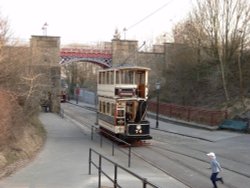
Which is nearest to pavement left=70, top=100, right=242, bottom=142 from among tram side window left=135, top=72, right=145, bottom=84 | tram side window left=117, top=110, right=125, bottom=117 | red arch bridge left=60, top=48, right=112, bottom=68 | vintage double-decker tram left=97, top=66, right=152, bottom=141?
vintage double-decker tram left=97, top=66, right=152, bottom=141

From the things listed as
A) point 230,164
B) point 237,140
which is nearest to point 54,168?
point 230,164

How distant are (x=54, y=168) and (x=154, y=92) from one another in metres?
47.1

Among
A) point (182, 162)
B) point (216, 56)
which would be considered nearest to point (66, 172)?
point (182, 162)

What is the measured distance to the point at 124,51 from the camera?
218 feet

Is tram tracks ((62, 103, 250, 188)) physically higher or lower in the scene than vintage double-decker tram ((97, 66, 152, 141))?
lower

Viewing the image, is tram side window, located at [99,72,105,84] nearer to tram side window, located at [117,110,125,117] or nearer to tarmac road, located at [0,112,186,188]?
tram side window, located at [117,110,125,117]

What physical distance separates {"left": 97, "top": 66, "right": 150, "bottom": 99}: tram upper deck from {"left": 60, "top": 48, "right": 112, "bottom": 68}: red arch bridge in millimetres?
32434

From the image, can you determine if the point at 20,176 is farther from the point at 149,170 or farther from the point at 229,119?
the point at 229,119

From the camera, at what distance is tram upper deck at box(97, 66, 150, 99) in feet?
99.4

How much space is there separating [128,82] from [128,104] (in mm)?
1458

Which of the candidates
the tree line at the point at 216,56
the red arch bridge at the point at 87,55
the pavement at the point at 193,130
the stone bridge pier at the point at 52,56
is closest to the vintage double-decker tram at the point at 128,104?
the pavement at the point at 193,130

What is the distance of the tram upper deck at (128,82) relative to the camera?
1193 inches

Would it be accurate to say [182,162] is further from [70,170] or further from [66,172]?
[66,172]

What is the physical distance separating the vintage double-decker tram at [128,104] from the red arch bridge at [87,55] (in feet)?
108
